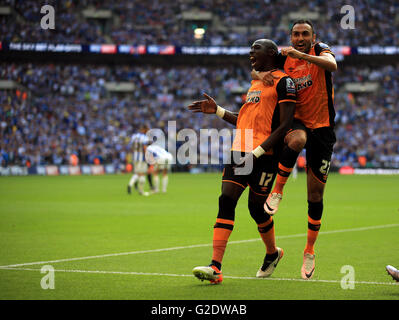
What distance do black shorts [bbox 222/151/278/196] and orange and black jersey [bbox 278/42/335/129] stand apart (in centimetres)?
81

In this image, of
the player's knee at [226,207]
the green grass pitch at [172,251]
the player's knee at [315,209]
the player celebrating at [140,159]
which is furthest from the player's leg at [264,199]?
the player celebrating at [140,159]

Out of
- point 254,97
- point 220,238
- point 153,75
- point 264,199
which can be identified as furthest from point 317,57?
point 153,75

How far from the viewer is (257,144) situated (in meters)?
7.27

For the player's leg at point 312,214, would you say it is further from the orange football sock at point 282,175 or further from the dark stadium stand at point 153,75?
the dark stadium stand at point 153,75

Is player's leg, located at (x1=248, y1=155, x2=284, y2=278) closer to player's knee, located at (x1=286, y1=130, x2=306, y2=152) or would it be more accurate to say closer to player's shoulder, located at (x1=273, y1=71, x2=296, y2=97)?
player's knee, located at (x1=286, y1=130, x2=306, y2=152)

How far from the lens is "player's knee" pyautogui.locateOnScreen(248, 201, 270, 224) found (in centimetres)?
751

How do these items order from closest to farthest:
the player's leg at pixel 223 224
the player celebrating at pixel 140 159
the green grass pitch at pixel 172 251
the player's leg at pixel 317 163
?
the green grass pitch at pixel 172 251, the player's leg at pixel 223 224, the player's leg at pixel 317 163, the player celebrating at pixel 140 159

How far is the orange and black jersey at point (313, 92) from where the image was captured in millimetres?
7777

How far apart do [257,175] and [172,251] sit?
3.17m

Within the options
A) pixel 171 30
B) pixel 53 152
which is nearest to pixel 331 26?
pixel 171 30

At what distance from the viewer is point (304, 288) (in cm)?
684

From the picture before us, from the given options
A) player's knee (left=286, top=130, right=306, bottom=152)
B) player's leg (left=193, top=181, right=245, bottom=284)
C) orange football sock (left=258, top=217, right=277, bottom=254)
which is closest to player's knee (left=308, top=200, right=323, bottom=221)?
orange football sock (left=258, top=217, right=277, bottom=254)

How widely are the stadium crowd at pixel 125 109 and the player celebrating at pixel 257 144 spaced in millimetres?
38582
